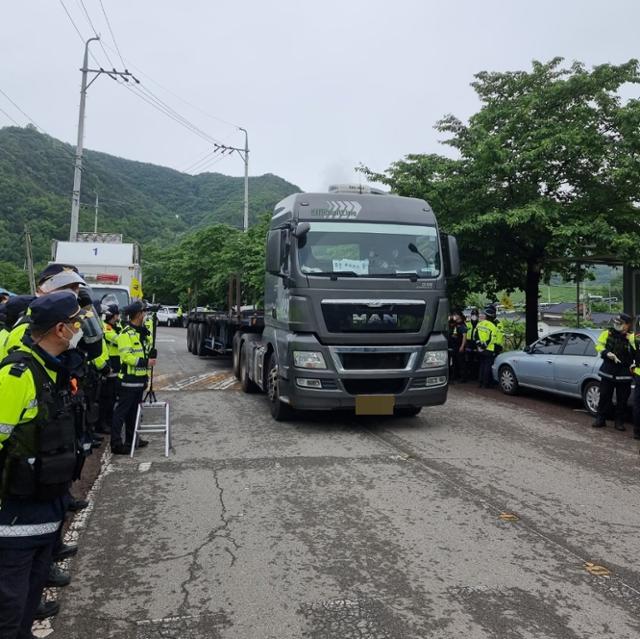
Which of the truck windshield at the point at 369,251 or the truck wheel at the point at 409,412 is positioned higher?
the truck windshield at the point at 369,251

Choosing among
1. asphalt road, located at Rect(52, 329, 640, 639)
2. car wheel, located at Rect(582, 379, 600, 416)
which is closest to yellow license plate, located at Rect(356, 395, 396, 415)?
asphalt road, located at Rect(52, 329, 640, 639)

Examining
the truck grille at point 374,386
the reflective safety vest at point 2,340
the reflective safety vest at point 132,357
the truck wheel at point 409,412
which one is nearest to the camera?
the reflective safety vest at point 2,340

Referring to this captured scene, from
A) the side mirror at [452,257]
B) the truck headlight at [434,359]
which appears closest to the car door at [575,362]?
the truck headlight at [434,359]

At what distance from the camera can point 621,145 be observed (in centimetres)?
1225

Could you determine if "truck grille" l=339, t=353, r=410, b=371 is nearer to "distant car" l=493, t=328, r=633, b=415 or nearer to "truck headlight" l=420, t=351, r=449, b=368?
"truck headlight" l=420, t=351, r=449, b=368

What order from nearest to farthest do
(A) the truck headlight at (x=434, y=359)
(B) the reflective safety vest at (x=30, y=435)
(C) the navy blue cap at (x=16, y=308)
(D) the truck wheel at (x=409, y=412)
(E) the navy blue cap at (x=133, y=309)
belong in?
(B) the reflective safety vest at (x=30, y=435) → (C) the navy blue cap at (x=16, y=308) → (E) the navy blue cap at (x=133, y=309) → (A) the truck headlight at (x=434, y=359) → (D) the truck wheel at (x=409, y=412)

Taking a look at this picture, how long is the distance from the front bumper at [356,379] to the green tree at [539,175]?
5108 millimetres

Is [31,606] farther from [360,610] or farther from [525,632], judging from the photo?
[525,632]

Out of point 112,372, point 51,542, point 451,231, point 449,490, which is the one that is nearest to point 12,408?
point 51,542

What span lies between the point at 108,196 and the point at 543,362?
206 feet

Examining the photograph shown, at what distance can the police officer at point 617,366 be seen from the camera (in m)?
8.47

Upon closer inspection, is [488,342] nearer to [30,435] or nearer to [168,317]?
[30,435]

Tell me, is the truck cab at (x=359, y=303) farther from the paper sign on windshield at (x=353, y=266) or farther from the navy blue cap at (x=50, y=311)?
the navy blue cap at (x=50, y=311)

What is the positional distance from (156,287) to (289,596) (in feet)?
161
